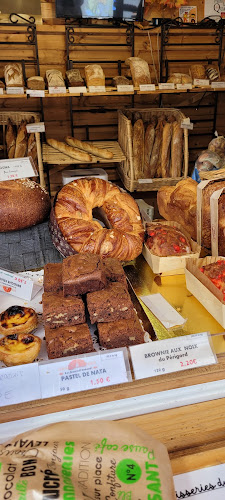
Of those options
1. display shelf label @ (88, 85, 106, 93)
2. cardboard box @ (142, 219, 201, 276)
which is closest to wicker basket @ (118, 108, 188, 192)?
display shelf label @ (88, 85, 106, 93)

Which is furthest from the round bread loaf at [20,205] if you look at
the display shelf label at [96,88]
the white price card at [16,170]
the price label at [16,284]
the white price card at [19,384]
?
the display shelf label at [96,88]

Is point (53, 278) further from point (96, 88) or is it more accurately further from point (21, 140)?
point (96, 88)

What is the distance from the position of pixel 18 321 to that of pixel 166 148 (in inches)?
109

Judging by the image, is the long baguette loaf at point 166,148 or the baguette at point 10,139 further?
the long baguette loaf at point 166,148

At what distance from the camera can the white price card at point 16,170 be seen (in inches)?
73.0

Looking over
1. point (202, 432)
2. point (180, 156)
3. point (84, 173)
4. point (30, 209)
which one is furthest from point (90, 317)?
point (180, 156)

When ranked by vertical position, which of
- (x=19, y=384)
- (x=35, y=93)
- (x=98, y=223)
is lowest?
(x=19, y=384)

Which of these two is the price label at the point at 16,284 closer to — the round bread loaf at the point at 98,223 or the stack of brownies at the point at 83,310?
the stack of brownies at the point at 83,310

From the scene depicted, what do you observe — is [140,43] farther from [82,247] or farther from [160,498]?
[160,498]

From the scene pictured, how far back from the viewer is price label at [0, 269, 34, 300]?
1.32 metres

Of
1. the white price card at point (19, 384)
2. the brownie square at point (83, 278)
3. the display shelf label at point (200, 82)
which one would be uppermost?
the display shelf label at point (200, 82)

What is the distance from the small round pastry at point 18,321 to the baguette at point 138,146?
102 inches

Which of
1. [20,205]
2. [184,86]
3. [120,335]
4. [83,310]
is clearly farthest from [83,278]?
[184,86]

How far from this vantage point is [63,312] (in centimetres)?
112
